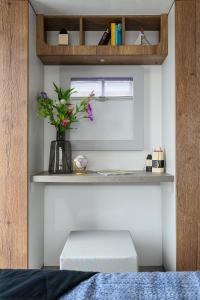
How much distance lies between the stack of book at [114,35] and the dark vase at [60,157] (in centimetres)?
84

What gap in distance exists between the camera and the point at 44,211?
2.50 metres

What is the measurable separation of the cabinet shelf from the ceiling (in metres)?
0.05

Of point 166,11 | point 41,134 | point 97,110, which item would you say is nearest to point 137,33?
point 166,11

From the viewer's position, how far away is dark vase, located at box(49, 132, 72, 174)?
7.40ft

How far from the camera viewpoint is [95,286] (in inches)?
38.9

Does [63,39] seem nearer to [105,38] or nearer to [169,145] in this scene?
[105,38]

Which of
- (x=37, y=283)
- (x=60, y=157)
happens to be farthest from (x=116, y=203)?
(x=37, y=283)

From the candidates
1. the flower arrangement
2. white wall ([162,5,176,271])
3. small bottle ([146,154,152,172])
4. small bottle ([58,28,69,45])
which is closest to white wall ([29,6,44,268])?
the flower arrangement

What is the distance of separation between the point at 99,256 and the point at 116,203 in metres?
0.73

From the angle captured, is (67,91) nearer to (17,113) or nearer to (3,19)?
(17,113)

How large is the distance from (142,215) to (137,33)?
5.31ft

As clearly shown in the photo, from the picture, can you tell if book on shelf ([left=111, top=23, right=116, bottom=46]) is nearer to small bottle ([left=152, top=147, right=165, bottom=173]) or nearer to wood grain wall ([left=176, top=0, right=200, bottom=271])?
wood grain wall ([left=176, top=0, right=200, bottom=271])

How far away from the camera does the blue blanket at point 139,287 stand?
93cm

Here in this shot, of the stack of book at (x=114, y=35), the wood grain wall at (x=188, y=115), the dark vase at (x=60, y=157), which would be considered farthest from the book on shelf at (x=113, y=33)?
the dark vase at (x=60, y=157)
